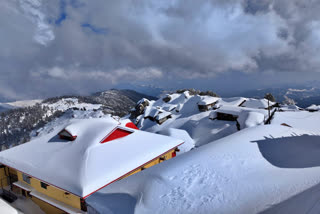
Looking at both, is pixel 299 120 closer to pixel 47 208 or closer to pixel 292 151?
pixel 292 151

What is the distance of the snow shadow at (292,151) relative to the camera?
8.02m

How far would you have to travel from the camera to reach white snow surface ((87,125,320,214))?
5.36 meters

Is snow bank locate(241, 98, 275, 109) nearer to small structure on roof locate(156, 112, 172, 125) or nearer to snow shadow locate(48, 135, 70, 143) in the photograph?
small structure on roof locate(156, 112, 172, 125)

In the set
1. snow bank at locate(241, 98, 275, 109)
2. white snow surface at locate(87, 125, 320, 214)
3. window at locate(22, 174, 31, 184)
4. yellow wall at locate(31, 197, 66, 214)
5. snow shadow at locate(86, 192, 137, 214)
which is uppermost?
white snow surface at locate(87, 125, 320, 214)

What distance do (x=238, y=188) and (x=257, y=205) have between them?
904mm

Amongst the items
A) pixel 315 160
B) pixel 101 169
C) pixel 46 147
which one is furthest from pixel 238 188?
pixel 46 147

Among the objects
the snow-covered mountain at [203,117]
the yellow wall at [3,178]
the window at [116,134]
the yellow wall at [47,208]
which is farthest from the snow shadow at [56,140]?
the snow-covered mountain at [203,117]

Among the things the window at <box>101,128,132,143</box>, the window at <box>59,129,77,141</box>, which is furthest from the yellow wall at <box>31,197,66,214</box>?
the window at <box>101,128,132,143</box>

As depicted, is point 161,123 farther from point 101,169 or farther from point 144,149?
point 101,169

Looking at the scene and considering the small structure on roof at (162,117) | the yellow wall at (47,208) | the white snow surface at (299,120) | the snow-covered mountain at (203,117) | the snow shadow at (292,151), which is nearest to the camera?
the snow shadow at (292,151)

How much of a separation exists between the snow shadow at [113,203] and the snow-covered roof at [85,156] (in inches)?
163

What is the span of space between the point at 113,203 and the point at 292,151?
1010 cm

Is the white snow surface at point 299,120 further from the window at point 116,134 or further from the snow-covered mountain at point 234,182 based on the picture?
the window at point 116,134

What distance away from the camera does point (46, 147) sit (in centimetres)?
1559
